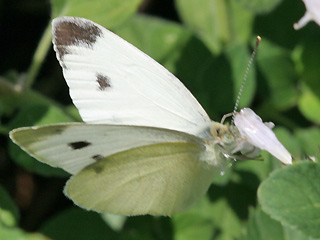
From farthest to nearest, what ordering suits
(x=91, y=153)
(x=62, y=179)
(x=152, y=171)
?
(x=62, y=179) → (x=152, y=171) → (x=91, y=153)

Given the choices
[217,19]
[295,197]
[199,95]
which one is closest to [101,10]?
[199,95]

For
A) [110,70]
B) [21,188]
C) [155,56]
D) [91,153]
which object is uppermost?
[110,70]

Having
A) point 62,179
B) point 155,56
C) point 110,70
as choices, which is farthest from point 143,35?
point 110,70

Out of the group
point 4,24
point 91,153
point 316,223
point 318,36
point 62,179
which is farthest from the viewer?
point 4,24

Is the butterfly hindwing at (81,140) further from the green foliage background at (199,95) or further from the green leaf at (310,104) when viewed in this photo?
the green leaf at (310,104)

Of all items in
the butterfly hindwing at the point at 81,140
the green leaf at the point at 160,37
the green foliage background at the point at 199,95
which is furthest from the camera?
the green leaf at the point at 160,37

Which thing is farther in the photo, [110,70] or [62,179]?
[62,179]

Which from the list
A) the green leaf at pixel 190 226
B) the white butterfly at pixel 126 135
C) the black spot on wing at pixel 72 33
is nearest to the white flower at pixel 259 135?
the white butterfly at pixel 126 135

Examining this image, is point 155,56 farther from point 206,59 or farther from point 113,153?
point 113,153

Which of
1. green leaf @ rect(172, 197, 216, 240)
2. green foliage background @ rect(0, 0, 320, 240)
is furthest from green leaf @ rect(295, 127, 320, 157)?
green leaf @ rect(172, 197, 216, 240)
